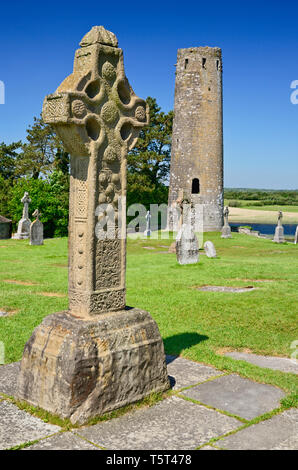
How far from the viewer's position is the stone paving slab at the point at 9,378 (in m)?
4.94

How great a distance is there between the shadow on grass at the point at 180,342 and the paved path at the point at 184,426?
119cm

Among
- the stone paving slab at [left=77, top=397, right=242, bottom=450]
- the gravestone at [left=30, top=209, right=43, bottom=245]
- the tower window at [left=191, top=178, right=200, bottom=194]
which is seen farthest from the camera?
the tower window at [left=191, top=178, right=200, bottom=194]

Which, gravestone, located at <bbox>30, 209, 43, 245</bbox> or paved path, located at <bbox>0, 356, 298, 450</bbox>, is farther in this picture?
gravestone, located at <bbox>30, 209, 43, 245</bbox>

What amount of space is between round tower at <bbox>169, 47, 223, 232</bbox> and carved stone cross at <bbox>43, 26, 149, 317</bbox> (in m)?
29.2

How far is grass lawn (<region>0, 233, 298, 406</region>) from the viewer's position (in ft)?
21.6

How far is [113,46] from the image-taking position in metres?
4.77

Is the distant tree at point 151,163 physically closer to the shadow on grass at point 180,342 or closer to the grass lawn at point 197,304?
the grass lawn at point 197,304

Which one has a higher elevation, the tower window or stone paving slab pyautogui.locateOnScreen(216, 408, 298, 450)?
the tower window

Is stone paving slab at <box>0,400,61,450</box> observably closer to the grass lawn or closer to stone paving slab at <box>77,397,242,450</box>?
stone paving slab at <box>77,397,242,450</box>

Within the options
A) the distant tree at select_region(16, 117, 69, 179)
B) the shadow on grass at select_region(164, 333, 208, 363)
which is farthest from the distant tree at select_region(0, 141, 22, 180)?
the shadow on grass at select_region(164, 333, 208, 363)

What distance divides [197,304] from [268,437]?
17.0 feet

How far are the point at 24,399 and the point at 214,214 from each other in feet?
102

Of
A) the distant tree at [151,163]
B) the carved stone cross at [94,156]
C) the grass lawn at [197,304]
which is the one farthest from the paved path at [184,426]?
the distant tree at [151,163]
